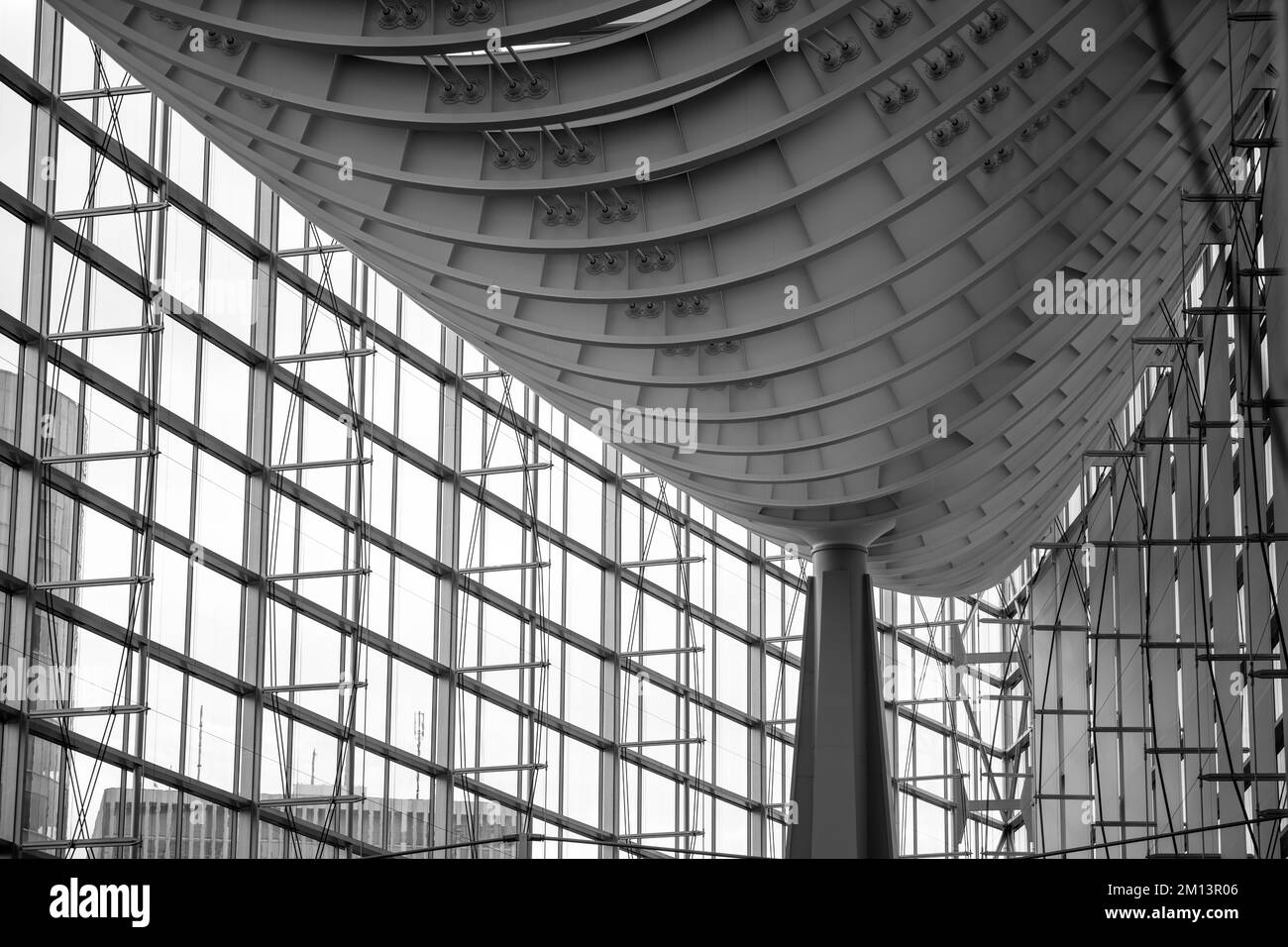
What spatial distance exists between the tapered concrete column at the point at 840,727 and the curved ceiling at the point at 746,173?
1.37m

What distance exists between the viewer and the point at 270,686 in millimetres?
24453

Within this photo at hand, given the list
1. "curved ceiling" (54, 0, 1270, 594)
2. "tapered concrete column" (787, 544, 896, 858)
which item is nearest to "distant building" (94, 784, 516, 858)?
"curved ceiling" (54, 0, 1270, 594)

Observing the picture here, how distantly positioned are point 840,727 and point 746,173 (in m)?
6.60

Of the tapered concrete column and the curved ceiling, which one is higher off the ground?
the curved ceiling

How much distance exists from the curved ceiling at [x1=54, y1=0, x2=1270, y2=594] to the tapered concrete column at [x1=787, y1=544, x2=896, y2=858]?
137 centimetres

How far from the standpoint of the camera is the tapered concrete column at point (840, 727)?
60.2ft

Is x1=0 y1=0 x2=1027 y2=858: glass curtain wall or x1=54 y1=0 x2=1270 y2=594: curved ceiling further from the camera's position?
x1=0 y1=0 x2=1027 y2=858: glass curtain wall

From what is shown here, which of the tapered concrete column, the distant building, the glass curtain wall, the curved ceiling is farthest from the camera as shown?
the distant building

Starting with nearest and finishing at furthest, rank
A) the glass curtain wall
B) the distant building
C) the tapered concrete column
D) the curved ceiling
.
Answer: the curved ceiling
the tapered concrete column
the glass curtain wall
the distant building

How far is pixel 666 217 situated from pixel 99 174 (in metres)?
9.85

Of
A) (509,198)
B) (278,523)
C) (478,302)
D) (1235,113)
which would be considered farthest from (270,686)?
(1235,113)

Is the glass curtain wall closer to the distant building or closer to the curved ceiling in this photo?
the distant building

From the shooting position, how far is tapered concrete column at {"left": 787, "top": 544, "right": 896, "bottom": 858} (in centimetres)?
1834
